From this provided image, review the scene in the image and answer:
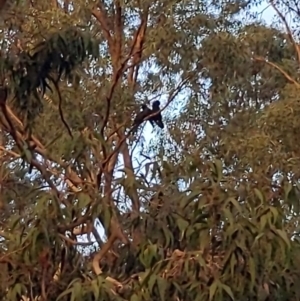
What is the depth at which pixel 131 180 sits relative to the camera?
3924 mm

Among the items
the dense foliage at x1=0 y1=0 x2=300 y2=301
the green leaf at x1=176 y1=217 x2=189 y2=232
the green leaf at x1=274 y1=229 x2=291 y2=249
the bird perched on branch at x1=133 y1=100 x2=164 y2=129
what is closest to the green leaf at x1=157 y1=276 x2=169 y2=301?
the dense foliage at x1=0 y1=0 x2=300 y2=301

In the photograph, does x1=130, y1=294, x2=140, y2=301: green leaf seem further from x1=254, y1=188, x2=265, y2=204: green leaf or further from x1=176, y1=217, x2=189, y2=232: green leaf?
x1=254, y1=188, x2=265, y2=204: green leaf

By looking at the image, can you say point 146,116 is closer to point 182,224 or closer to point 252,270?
point 182,224

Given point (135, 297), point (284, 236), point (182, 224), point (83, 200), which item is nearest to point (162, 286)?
point (135, 297)

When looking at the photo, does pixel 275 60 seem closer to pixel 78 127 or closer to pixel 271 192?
pixel 78 127

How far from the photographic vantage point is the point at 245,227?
11.0ft

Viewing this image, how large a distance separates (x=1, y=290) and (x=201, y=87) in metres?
3.32

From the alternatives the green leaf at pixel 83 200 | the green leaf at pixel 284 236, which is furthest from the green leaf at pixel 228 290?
the green leaf at pixel 83 200

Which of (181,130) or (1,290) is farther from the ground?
(181,130)

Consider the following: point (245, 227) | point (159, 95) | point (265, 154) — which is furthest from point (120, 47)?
point (245, 227)

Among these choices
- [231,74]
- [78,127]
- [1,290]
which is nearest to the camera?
[1,290]

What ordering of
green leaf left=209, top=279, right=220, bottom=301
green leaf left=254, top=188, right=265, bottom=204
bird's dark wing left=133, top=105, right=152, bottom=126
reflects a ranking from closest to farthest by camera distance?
green leaf left=209, top=279, right=220, bottom=301 < green leaf left=254, top=188, right=265, bottom=204 < bird's dark wing left=133, top=105, right=152, bottom=126

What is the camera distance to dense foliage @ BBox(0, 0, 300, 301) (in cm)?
342

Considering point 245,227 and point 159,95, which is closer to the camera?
point 245,227
